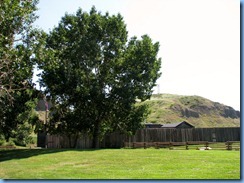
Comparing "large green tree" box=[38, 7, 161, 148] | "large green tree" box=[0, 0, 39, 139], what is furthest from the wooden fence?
"large green tree" box=[0, 0, 39, 139]

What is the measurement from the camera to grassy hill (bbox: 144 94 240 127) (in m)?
91.4

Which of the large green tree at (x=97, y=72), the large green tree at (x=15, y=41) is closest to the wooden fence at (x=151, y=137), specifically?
the large green tree at (x=97, y=72)

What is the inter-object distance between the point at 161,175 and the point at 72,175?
13.2 feet

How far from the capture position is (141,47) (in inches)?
1277

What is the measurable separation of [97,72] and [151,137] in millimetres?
11018

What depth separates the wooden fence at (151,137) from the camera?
35.4 metres

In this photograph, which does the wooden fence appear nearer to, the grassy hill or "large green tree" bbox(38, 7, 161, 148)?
"large green tree" bbox(38, 7, 161, 148)

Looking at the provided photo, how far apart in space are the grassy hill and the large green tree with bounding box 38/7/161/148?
2077 inches

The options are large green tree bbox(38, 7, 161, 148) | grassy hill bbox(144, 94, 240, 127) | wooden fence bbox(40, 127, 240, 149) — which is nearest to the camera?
large green tree bbox(38, 7, 161, 148)

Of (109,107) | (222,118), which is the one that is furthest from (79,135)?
(222,118)

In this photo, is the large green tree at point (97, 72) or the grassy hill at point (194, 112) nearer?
the large green tree at point (97, 72)

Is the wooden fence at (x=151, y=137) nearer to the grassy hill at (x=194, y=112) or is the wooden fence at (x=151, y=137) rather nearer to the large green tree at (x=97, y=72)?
the large green tree at (x=97, y=72)

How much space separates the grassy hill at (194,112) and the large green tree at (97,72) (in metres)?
52.8

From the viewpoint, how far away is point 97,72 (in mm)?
32875
